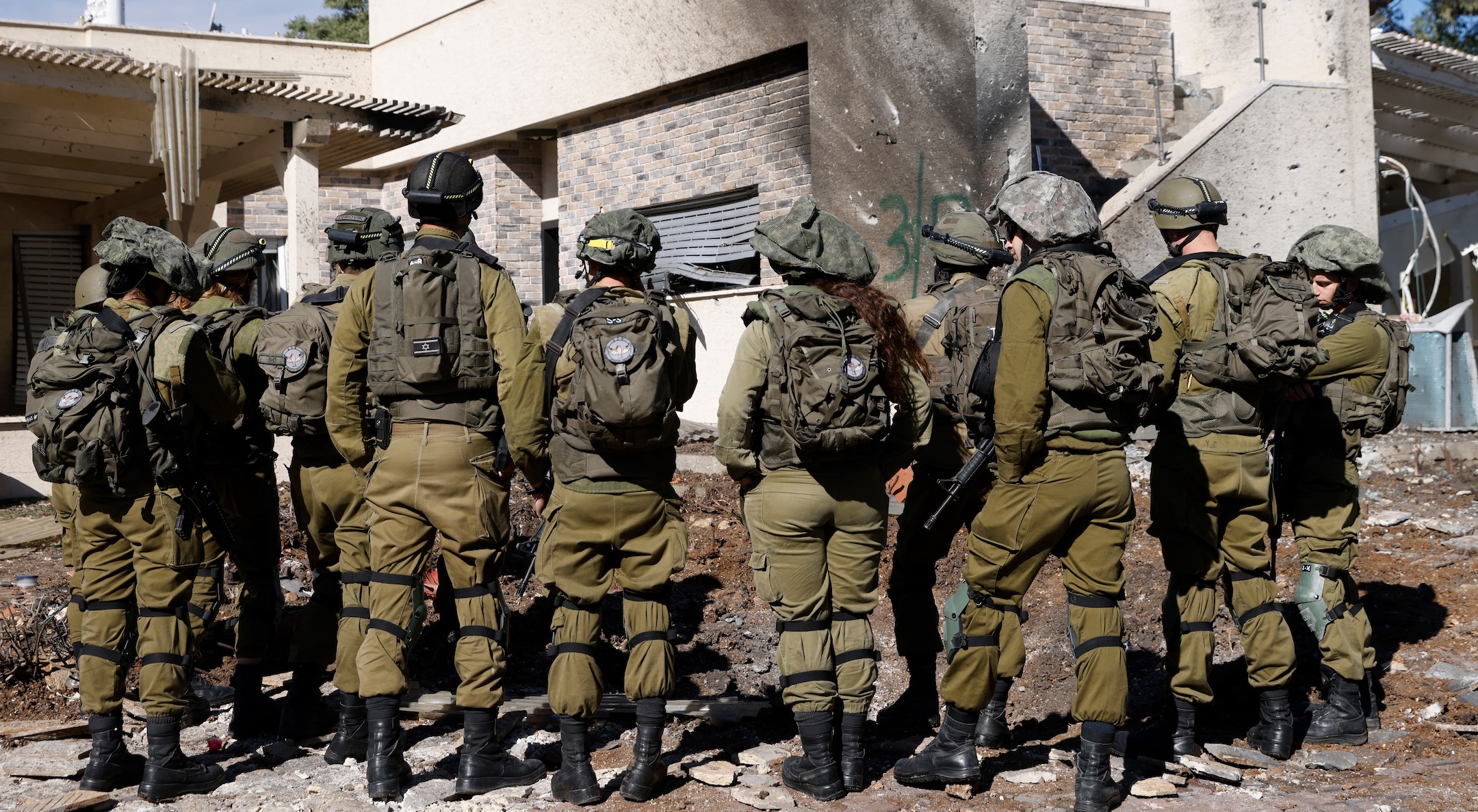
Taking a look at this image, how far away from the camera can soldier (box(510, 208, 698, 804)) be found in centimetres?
396

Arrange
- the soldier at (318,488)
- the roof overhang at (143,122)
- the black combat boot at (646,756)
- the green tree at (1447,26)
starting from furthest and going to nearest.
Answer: the green tree at (1447,26) < the roof overhang at (143,122) < the soldier at (318,488) < the black combat boot at (646,756)

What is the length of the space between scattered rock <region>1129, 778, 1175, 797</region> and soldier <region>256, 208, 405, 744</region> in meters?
2.90

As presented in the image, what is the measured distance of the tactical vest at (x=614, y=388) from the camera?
3912 millimetres

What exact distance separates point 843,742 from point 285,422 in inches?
101

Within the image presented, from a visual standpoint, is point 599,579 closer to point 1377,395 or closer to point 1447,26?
point 1377,395

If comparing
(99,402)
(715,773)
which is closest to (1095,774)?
(715,773)

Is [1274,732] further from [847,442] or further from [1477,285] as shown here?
[1477,285]

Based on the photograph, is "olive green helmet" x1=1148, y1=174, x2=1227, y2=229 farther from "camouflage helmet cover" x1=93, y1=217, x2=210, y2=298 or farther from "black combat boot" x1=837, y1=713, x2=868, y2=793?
"camouflage helmet cover" x1=93, y1=217, x2=210, y2=298

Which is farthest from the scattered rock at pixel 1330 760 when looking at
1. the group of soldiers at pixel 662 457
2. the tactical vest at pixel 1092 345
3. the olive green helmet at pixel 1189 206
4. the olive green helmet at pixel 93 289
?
the olive green helmet at pixel 93 289

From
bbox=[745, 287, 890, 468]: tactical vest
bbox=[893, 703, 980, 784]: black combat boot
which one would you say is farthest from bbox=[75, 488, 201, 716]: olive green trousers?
bbox=[893, 703, 980, 784]: black combat boot

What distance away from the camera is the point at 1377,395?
509 cm

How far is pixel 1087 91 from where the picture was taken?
470 inches

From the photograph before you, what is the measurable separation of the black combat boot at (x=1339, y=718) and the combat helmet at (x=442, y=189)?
3973 millimetres

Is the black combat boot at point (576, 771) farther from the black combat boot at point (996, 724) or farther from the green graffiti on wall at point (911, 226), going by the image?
the green graffiti on wall at point (911, 226)
